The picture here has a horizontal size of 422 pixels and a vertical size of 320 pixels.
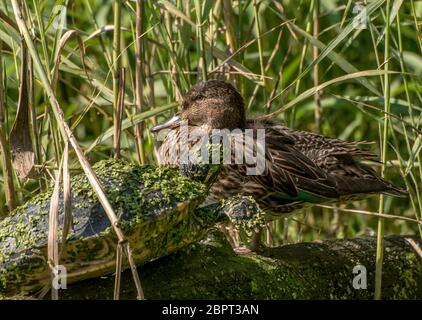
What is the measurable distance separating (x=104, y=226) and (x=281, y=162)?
1.77 metres

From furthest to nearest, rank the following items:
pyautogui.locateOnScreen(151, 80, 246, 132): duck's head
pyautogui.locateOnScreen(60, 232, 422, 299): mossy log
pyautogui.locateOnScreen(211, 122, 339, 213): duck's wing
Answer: pyautogui.locateOnScreen(151, 80, 246, 132): duck's head, pyautogui.locateOnScreen(211, 122, 339, 213): duck's wing, pyautogui.locateOnScreen(60, 232, 422, 299): mossy log

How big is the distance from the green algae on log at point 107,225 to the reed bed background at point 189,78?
25 cm

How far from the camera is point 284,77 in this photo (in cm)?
679

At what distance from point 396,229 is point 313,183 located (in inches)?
73.3

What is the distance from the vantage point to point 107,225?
12.1 feet

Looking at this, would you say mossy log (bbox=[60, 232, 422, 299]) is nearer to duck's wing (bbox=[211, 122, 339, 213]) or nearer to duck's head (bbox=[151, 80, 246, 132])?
duck's wing (bbox=[211, 122, 339, 213])

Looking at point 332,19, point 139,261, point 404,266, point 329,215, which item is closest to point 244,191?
point 404,266

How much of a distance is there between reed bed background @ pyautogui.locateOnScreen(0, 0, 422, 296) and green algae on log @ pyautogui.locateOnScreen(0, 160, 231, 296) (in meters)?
0.25

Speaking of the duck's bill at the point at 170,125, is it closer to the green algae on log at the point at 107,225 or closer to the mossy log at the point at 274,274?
the mossy log at the point at 274,274

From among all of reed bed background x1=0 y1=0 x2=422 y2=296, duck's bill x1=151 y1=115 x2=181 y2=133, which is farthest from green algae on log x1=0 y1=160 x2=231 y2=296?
duck's bill x1=151 y1=115 x2=181 y2=133

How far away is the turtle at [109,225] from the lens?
365 centimetres

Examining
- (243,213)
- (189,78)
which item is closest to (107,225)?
(243,213)

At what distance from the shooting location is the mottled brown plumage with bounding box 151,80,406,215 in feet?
16.9

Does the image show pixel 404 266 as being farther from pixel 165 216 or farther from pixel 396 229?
pixel 396 229
